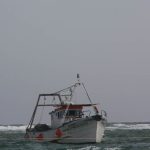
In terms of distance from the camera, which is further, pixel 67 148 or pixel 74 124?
pixel 74 124

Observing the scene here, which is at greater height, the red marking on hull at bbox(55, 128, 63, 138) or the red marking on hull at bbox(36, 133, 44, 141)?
the red marking on hull at bbox(55, 128, 63, 138)

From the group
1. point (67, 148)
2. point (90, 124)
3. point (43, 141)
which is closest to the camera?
point (67, 148)

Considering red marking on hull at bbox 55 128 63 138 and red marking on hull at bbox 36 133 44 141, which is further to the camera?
red marking on hull at bbox 36 133 44 141

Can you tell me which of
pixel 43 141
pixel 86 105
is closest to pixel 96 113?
pixel 86 105

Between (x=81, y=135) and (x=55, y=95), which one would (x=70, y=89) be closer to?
(x=55, y=95)

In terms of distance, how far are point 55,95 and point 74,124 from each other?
690cm

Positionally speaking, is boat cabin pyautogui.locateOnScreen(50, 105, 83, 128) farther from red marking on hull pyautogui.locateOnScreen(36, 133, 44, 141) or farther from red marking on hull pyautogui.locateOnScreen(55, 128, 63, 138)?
red marking on hull pyautogui.locateOnScreen(36, 133, 44, 141)

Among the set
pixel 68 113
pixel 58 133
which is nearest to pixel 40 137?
pixel 58 133

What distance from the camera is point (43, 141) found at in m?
59.0

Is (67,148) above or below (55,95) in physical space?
below

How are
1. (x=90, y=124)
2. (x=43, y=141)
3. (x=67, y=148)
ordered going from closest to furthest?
(x=67, y=148) < (x=90, y=124) < (x=43, y=141)

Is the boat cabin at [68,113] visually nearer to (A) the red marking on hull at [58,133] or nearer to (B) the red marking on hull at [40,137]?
(A) the red marking on hull at [58,133]

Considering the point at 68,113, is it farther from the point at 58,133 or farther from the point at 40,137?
the point at 40,137

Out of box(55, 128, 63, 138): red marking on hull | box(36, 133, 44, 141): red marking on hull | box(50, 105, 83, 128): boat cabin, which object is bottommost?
box(36, 133, 44, 141): red marking on hull
